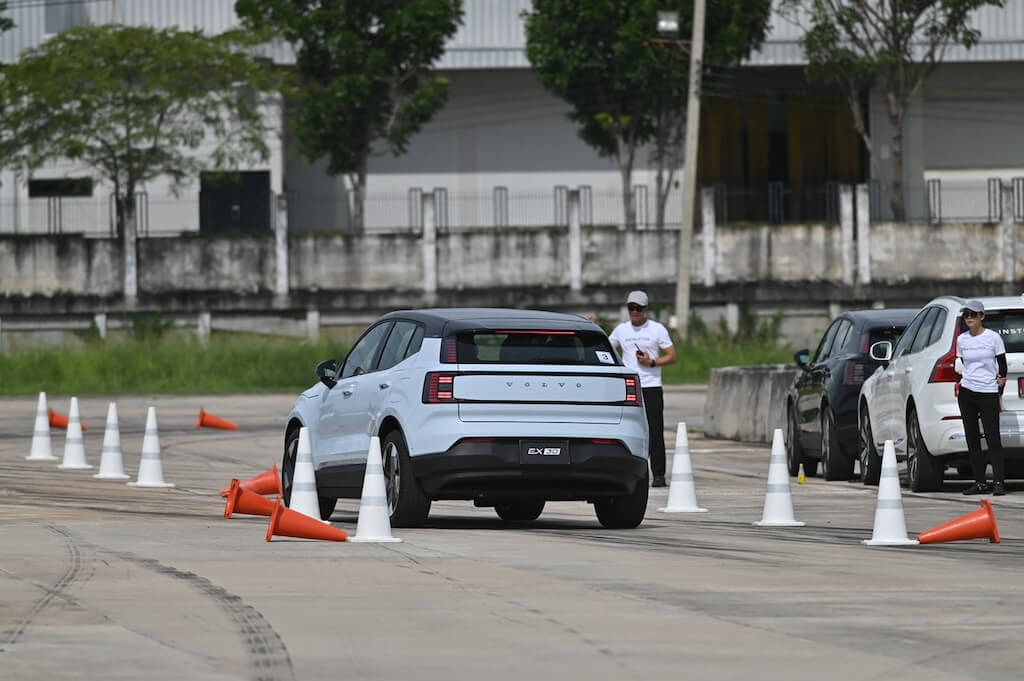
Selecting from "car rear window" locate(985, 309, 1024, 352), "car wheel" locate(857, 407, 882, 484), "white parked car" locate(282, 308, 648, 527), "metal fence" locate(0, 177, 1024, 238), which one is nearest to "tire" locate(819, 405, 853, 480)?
"car wheel" locate(857, 407, 882, 484)

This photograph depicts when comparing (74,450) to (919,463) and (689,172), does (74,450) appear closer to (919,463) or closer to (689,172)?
(919,463)

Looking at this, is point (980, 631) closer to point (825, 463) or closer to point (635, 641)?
point (635, 641)

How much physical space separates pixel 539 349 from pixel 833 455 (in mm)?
6917

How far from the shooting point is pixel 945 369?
18.5m

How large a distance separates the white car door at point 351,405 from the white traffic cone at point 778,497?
116 inches

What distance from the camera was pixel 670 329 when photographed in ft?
156

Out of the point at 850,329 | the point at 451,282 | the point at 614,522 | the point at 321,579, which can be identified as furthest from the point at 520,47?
the point at 321,579

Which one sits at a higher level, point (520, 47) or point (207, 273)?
point (520, 47)

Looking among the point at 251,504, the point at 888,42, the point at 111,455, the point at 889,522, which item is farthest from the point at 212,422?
the point at 888,42

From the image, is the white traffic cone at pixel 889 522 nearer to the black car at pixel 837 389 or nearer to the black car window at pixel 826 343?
the black car at pixel 837 389

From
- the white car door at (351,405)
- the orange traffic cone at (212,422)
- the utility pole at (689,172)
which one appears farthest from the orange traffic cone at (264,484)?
the utility pole at (689,172)

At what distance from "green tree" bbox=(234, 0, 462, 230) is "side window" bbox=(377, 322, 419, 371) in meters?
35.9

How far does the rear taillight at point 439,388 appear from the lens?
14.8 meters

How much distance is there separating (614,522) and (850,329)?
6.73 m
